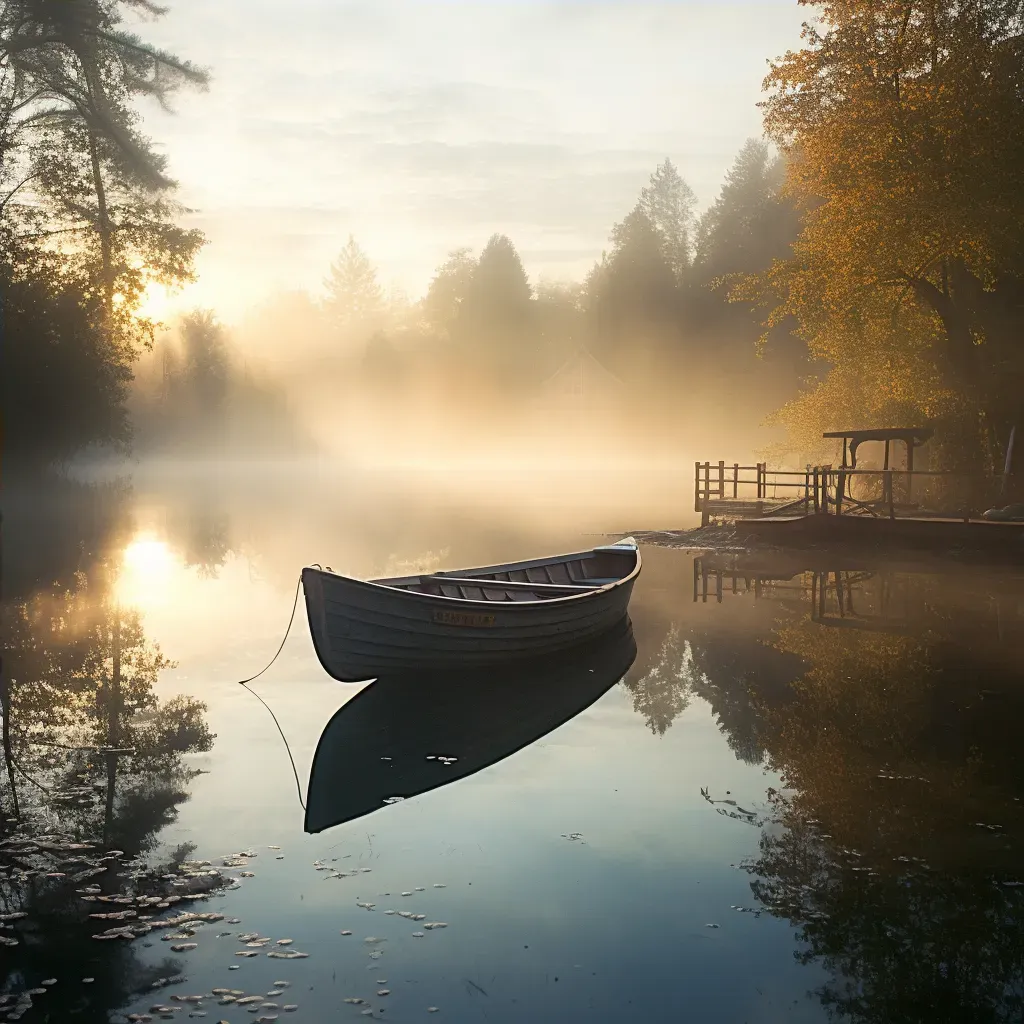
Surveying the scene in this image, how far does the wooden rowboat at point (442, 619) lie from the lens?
13.9 metres

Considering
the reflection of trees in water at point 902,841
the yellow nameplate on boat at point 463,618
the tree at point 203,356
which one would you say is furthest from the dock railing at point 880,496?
the tree at point 203,356

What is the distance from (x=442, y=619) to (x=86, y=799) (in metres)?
5.46

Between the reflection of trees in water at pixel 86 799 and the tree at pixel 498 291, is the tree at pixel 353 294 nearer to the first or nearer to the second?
the tree at pixel 498 291

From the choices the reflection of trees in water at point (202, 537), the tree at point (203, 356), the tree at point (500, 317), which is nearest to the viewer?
the reflection of trees in water at point (202, 537)

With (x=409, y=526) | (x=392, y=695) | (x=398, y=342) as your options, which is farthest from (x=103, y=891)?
(x=398, y=342)

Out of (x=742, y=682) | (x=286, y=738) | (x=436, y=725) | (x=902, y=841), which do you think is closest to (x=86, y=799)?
(x=286, y=738)

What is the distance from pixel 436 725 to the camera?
13.1 meters

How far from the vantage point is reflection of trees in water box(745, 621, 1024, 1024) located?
22.5ft

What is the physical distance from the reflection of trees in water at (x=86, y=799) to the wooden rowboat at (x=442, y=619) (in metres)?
2.07

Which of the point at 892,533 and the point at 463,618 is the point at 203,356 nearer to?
the point at 892,533

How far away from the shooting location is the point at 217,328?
9475 cm

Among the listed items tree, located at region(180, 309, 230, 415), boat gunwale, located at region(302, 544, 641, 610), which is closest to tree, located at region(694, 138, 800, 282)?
tree, located at region(180, 309, 230, 415)

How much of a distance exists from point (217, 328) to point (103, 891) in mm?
91422

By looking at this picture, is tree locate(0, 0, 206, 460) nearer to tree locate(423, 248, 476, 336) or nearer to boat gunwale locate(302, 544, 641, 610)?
boat gunwale locate(302, 544, 641, 610)
